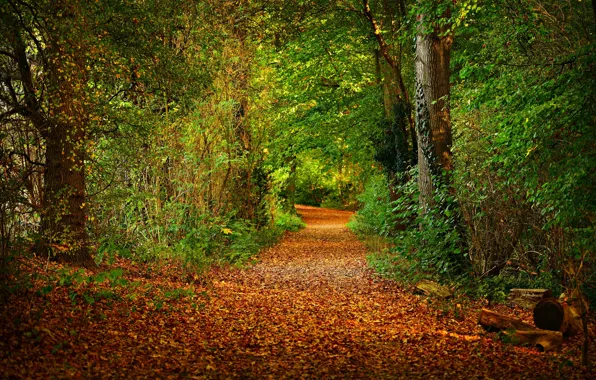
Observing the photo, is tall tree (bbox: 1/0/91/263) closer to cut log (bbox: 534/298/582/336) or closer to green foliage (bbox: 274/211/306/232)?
cut log (bbox: 534/298/582/336)

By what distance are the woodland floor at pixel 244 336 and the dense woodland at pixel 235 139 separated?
1.74 ft

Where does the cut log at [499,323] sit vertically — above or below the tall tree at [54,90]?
below

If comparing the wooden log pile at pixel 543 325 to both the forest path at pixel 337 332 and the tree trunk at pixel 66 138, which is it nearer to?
the forest path at pixel 337 332

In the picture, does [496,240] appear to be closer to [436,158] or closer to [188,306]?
[436,158]

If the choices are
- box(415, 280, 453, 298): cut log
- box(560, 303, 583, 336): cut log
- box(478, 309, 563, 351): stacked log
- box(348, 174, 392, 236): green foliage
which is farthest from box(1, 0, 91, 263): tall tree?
box(348, 174, 392, 236): green foliage

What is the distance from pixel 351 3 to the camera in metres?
16.0

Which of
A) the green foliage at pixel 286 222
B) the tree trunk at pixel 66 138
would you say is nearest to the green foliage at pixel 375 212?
the green foliage at pixel 286 222

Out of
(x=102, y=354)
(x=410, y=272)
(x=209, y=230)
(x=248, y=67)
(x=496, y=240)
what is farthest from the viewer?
(x=248, y=67)

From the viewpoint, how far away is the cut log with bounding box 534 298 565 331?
670 centimetres

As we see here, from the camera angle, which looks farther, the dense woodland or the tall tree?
the dense woodland

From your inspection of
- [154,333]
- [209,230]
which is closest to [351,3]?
[209,230]

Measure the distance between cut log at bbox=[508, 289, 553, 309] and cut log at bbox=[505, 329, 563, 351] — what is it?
1424 millimetres

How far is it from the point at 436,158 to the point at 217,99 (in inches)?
215

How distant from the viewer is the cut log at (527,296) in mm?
7812
